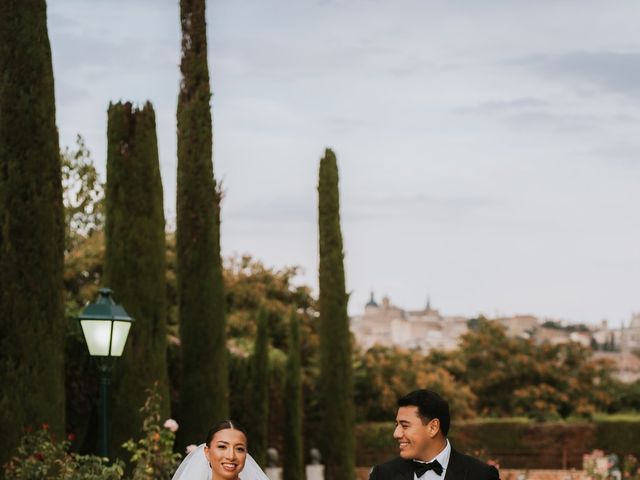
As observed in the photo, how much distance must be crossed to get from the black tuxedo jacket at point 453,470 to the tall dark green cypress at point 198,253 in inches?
591

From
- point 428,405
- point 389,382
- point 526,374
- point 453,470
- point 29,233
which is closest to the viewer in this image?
point 428,405

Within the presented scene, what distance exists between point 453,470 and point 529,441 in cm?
2903

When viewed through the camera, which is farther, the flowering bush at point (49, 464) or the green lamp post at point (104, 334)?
the flowering bush at point (49, 464)

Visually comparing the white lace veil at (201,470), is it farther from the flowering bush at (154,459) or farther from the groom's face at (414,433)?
the flowering bush at (154,459)

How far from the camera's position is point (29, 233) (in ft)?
51.8

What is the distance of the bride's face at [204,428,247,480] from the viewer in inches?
229

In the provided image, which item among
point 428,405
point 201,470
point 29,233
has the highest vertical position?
point 29,233

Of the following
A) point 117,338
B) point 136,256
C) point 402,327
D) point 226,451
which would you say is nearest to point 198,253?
point 136,256

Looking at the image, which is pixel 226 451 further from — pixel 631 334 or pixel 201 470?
pixel 631 334

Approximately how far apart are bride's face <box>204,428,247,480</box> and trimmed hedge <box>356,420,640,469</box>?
2737 cm

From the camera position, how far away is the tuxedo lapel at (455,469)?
18.9 ft

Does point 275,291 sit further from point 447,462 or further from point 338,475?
point 447,462

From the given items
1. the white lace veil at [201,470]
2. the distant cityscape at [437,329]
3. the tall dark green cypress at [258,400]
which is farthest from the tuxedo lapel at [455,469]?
the distant cityscape at [437,329]

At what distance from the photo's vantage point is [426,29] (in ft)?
63.1
